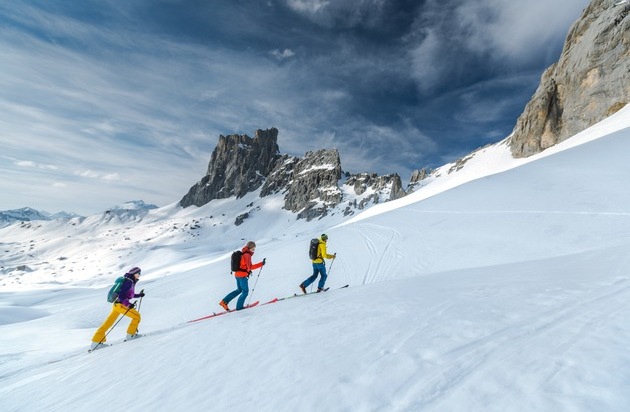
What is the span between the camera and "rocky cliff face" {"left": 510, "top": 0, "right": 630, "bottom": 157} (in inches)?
2090

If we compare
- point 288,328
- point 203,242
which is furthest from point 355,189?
point 288,328

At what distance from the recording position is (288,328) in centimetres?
654

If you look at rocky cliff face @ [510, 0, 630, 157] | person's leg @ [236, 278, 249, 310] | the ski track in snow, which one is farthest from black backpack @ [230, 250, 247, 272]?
rocky cliff face @ [510, 0, 630, 157]

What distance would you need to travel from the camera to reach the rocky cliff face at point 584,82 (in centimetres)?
5309

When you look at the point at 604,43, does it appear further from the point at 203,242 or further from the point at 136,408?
the point at 203,242

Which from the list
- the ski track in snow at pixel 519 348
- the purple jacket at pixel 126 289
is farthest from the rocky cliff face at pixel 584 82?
the purple jacket at pixel 126 289

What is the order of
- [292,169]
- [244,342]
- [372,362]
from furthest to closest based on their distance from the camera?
[292,169], [244,342], [372,362]

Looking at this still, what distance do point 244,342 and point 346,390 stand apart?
10.7 feet

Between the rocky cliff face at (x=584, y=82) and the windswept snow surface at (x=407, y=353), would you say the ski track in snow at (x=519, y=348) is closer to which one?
the windswept snow surface at (x=407, y=353)

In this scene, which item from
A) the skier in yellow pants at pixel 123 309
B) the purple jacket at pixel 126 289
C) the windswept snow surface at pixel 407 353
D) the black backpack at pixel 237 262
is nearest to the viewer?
the windswept snow surface at pixel 407 353

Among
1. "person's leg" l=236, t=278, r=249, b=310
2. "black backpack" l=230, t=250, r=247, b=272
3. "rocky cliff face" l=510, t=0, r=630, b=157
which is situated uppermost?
"rocky cliff face" l=510, t=0, r=630, b=157

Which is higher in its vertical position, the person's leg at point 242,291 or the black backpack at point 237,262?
the black backpack at point 237,262

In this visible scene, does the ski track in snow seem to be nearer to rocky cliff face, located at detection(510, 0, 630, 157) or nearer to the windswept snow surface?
the windswept snow surface

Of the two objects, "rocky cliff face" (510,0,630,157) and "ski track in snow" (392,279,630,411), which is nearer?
"ski track in snow" (392,279,630,411)
